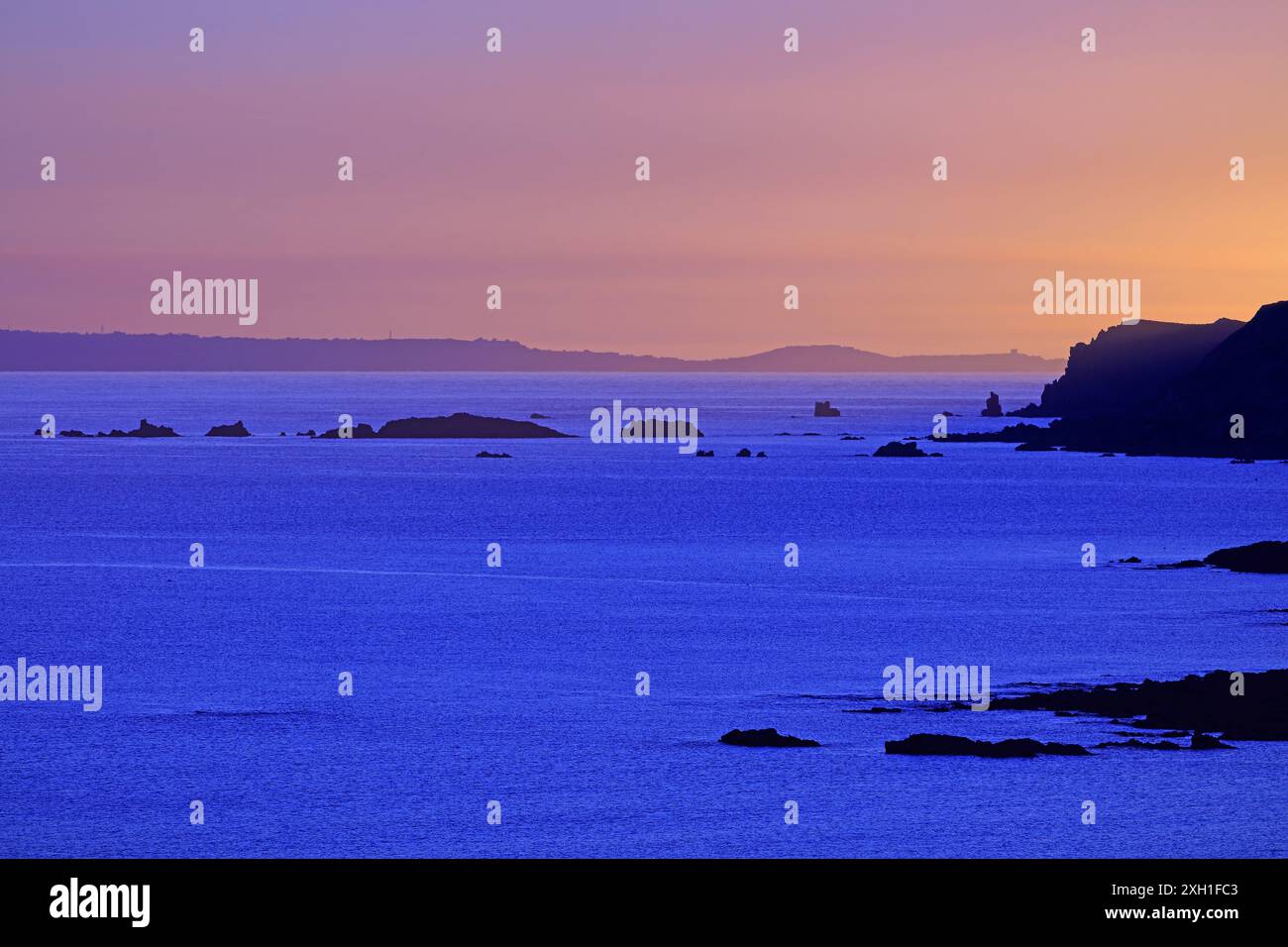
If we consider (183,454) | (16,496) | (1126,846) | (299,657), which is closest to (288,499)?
(16,496)

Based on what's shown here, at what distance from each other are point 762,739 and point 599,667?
15.7 meters

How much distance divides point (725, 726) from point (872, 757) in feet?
21.6

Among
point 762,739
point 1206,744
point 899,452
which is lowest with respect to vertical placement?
point 762,739

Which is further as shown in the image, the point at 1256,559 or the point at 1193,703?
the point at 1256,559

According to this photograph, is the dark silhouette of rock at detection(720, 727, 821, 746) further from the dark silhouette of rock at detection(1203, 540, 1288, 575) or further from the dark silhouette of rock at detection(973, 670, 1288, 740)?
the dark silhouette of rock at detection(1203, 540, 1288, 575)

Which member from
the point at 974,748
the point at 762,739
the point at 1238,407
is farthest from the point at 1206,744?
the point at 1238,407

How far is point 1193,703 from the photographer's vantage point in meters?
37.9

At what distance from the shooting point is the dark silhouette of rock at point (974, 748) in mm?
34594

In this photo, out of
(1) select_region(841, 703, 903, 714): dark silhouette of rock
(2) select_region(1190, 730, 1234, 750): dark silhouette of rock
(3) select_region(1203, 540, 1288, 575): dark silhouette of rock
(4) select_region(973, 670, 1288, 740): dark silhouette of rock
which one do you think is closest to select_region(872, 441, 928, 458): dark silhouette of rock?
(3) select_region(1203, 540, 1288, 575): dark silhouette of rock

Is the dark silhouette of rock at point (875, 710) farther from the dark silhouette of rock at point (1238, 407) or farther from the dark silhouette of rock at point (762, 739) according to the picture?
the dark silhouette of rock at point (1238, 407)

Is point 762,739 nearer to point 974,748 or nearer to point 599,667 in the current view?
point 974,748

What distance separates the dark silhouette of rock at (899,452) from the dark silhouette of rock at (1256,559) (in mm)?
103693
